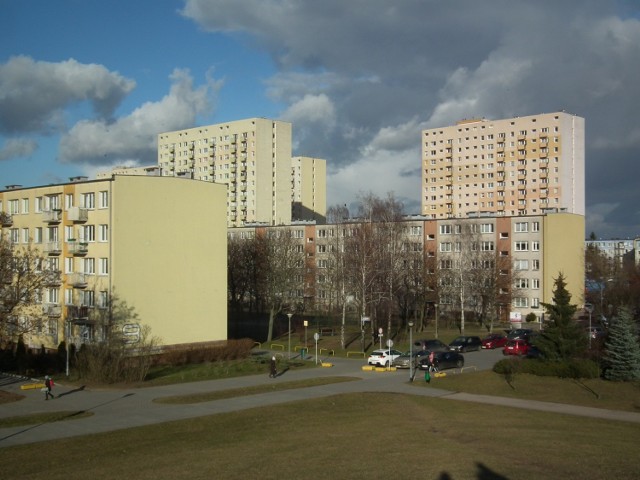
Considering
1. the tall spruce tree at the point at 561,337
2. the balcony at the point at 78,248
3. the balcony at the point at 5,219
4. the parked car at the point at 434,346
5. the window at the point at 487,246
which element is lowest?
the parked car at the point at 434,346

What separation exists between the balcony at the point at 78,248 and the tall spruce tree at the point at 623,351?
3361cm

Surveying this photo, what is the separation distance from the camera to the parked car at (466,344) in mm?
51094

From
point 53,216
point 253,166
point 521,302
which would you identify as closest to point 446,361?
point 53,216

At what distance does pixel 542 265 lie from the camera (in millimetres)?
70750

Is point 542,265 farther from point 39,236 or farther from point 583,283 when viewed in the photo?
point 39,236

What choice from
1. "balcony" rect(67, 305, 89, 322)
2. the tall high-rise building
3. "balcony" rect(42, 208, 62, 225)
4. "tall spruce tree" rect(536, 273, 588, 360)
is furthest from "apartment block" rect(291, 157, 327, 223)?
"tall spruce tree" rect(536, 273, 588, 360)

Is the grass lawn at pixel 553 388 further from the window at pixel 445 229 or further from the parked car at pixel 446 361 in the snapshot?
the window at pixel 445 229

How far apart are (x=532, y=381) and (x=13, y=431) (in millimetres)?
23917

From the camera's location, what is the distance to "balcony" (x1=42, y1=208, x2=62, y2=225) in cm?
4916

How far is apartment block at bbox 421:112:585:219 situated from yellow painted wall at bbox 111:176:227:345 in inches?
2608

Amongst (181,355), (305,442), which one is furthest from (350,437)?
(181,355)

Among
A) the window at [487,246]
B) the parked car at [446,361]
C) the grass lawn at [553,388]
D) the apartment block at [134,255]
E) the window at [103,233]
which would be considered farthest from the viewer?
the window at [487,246]

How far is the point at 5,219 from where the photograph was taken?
50.2 metres

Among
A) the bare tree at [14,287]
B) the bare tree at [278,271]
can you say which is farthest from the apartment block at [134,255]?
the bare tree at [278,271]
